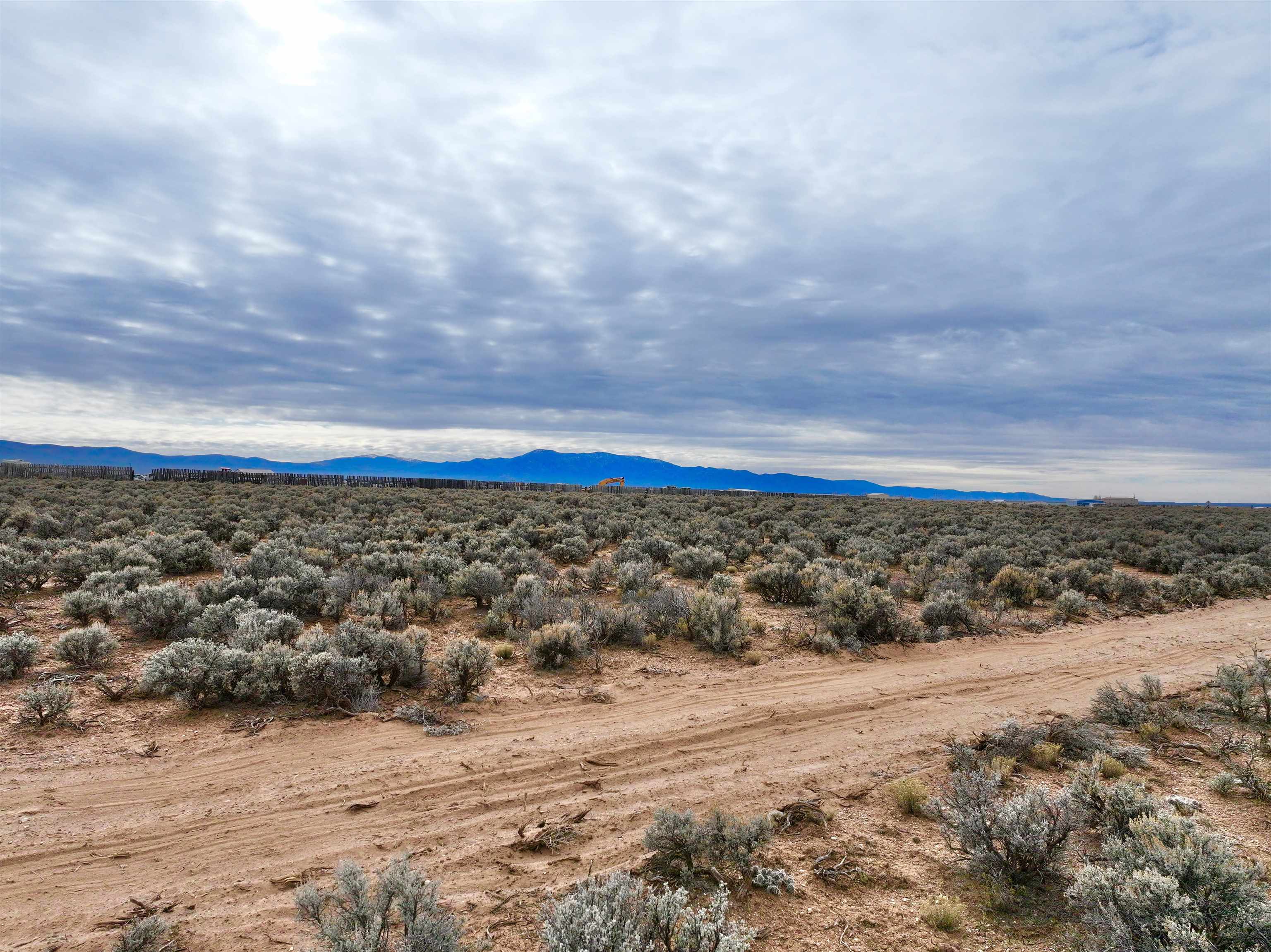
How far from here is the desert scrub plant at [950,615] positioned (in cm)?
1272

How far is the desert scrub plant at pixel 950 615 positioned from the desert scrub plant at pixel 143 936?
1273cm

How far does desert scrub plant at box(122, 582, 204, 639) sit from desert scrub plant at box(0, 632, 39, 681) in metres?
1.48

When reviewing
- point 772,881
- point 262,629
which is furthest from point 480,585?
point 772,881

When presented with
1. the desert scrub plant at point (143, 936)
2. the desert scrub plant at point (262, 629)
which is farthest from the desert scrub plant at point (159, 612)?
the desert scrub plant at point (143, 936)

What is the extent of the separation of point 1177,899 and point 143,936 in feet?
19.8

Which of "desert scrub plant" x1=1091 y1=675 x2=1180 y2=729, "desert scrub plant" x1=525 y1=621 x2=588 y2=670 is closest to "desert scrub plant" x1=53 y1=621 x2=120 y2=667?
"desert scrub plant" x1=525 y1=621 x2=588 y2=670

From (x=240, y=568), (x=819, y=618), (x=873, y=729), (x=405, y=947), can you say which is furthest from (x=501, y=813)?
(x=240, y=568)

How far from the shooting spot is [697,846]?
4547mm

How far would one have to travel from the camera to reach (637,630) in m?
10.9

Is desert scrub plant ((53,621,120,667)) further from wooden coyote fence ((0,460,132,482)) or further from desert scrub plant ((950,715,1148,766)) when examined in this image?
wooden coyote fence ((0,460,132,482))

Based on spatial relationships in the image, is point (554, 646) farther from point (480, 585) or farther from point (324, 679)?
point (480, 585)

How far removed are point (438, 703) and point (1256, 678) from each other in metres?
11.8

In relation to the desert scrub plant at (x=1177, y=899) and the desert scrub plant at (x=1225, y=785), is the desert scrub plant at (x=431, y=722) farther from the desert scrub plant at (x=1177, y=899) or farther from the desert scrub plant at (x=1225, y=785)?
the desert scrub plant at (x=1225, y=785)

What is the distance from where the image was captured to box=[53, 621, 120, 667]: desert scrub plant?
8320 mm
